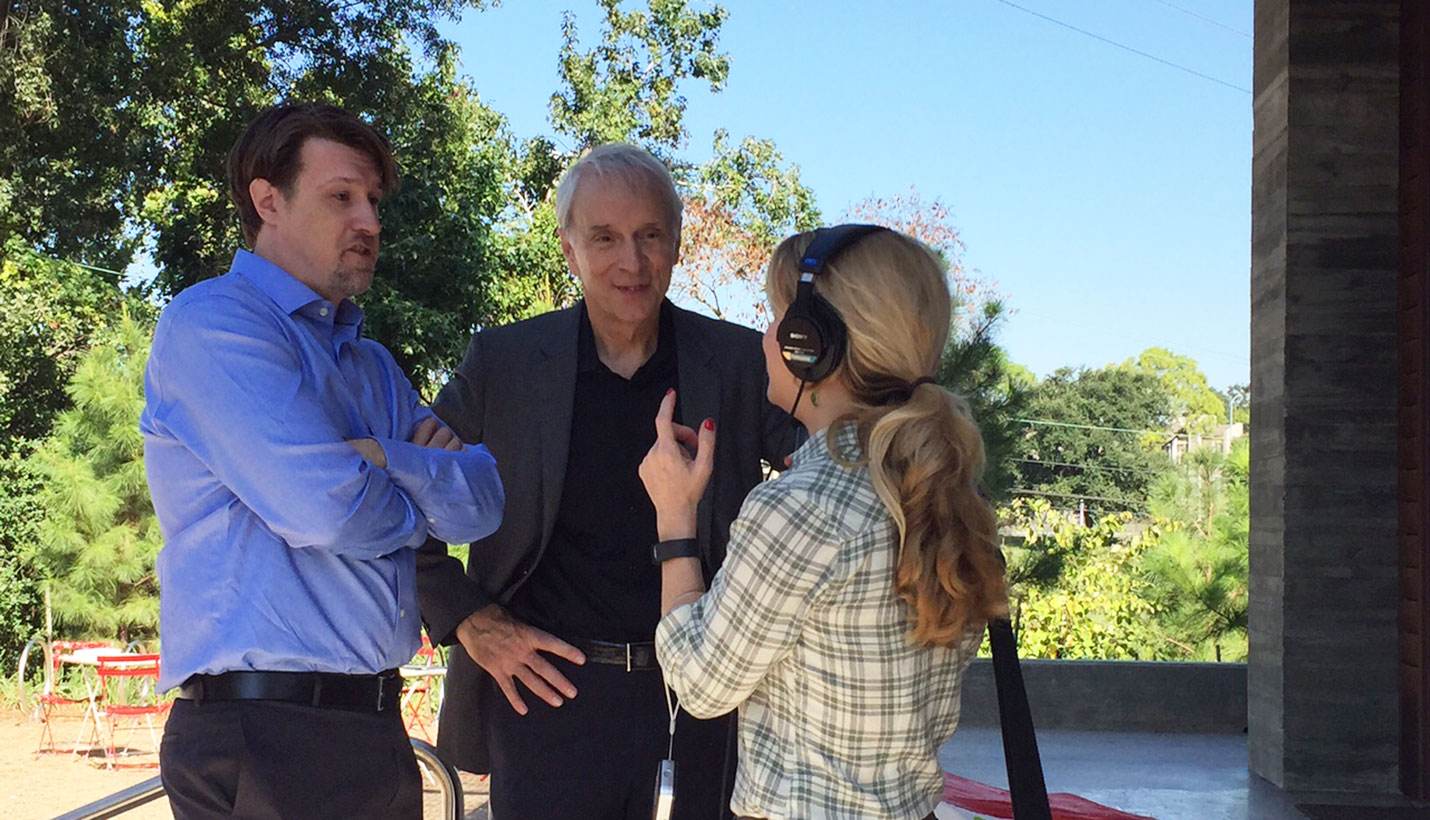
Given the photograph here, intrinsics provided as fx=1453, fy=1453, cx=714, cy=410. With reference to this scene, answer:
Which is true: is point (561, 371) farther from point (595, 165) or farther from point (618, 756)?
point (618, 756)

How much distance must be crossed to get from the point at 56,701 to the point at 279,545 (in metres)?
10.6

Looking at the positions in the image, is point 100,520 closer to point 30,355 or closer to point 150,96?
point 30,355

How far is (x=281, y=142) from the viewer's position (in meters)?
1.97

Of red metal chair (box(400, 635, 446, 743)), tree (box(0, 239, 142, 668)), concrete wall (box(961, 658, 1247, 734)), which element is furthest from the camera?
tree (box(0, 239, 142, 668))

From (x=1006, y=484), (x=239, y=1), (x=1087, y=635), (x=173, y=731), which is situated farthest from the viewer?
(x=239, y=1)

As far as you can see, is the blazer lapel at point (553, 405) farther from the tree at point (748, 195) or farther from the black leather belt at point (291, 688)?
the tree at point (748, 195)

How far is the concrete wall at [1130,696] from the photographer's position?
804 centimetres

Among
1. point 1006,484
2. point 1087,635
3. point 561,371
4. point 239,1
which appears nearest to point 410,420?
point 561,371

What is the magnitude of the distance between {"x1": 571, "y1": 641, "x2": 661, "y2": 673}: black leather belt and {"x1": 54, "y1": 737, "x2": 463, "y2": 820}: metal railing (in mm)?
290

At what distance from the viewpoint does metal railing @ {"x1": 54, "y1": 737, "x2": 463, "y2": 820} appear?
214 centimetres

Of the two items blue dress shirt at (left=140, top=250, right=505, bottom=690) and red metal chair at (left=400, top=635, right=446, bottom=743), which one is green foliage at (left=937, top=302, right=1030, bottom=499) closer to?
red metal chair at (left=400, top=635, right=446, bottom=743)

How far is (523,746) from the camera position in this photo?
→ 7.64 ft

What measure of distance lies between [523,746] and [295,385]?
802 mm

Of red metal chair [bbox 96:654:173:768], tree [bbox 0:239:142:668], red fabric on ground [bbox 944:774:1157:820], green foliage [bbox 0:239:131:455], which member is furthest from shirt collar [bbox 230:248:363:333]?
green foliage [bbox 0:239:131:455]
